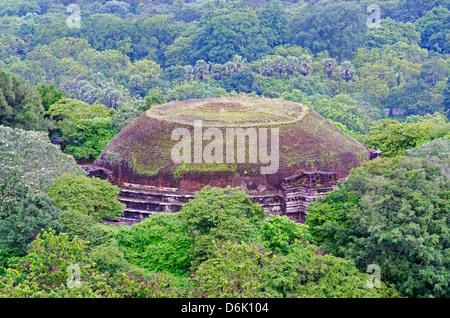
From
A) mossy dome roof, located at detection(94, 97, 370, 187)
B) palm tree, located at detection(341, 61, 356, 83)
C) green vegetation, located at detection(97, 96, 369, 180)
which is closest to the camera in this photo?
mossy dome roof, located at detection(94, 97, 370, 187)

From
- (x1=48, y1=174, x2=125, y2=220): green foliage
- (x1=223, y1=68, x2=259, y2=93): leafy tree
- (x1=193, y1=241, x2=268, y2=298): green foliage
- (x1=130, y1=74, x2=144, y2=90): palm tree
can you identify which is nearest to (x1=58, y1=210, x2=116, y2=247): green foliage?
(x1=48, y1=174, x2=125, y2=220): green foliage

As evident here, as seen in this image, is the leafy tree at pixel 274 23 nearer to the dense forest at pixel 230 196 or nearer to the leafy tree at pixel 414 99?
the dense forest at pixel 230 196

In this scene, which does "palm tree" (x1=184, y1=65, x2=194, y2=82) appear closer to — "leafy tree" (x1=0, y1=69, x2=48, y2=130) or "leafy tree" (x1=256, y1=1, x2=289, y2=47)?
"leafy tree" (x1=256, y1=1, x2=289, y2=47)

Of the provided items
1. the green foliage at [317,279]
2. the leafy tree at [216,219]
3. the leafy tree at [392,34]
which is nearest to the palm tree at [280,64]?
the leafy tree at [392,34]

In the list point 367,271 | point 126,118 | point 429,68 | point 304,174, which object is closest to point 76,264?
point 367,271

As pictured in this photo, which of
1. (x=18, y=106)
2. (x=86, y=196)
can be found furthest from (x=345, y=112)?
(x=86, y=196)

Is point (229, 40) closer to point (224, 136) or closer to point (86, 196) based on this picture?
point (224, 136)
